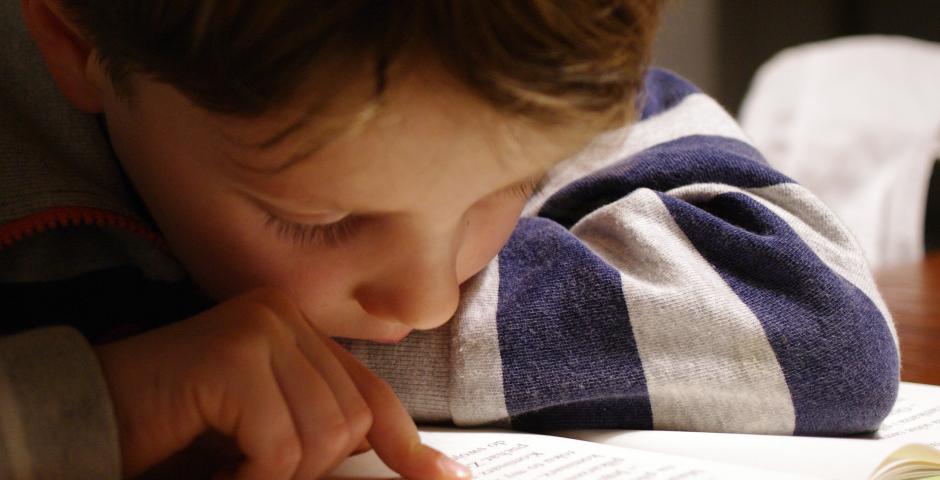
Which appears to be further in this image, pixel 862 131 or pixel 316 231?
pixel 862 131

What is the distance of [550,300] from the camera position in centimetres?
53

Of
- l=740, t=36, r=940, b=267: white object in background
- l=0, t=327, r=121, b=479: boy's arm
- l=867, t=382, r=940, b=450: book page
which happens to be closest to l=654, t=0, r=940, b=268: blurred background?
l=740, t=36, r=940, b=267: white object in background

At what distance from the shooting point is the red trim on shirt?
0.49 meters

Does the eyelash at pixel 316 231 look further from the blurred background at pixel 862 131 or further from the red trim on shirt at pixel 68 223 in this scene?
the blurred background at pixel 862 131

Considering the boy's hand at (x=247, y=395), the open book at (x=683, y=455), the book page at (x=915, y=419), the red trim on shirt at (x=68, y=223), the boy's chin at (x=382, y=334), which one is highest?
the red trim on shirt at (x=68, y=223)

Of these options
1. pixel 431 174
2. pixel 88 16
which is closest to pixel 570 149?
pixel 431 174

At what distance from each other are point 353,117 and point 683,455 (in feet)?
0.77

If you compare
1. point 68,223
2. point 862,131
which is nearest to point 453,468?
point 68,223

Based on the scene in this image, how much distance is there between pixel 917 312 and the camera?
83 cm

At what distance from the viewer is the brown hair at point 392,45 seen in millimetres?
334

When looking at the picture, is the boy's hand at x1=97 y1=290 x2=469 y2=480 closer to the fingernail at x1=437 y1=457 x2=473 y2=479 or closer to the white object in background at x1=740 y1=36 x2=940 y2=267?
the fingernail at x1=437 y1=457 x2=473 y2=479

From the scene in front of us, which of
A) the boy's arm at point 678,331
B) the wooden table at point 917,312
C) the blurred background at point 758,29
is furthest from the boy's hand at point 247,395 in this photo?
the blurred background at point 758,29

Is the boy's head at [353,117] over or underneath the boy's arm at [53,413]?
over

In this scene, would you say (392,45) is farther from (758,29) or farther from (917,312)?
(758,29)
